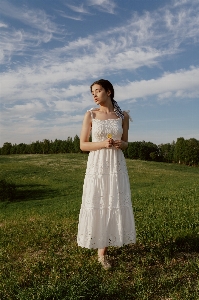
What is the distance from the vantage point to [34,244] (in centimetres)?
769

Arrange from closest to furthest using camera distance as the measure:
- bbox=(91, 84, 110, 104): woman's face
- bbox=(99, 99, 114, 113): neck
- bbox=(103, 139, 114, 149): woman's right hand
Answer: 1. bbox=(103, 139, 114, 149): woman's right hand
2. bbox=(91, 84, 110, 104): woman's face
3. bbox=(99, 99, 114, 113): neck

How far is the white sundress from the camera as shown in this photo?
18.8ft

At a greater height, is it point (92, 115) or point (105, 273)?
point (92, 115)

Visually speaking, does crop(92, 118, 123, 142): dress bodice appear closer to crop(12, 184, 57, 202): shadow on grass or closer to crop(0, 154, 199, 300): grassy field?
crop(0, 154, 199, 300): grassy field

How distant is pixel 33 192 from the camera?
115ft

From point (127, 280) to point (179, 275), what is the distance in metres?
0.86

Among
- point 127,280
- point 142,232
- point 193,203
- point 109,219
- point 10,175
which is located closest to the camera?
point 127,280

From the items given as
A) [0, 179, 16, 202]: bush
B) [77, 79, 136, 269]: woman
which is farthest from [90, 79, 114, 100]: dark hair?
[0, 179, 16, 202]: bush

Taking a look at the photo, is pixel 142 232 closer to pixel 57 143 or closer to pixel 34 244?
pixel 34 244

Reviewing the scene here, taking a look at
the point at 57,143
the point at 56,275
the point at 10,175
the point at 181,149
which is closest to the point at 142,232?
the point at 56,275

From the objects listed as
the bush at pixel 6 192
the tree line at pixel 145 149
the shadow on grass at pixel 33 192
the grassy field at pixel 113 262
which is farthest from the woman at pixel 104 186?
the tree line at pixel 145 149

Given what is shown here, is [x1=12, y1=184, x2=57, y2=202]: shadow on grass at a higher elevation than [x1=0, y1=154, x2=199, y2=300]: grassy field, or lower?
lower

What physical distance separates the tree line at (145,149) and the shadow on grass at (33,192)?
5618cm

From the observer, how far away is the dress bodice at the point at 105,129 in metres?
5.81
